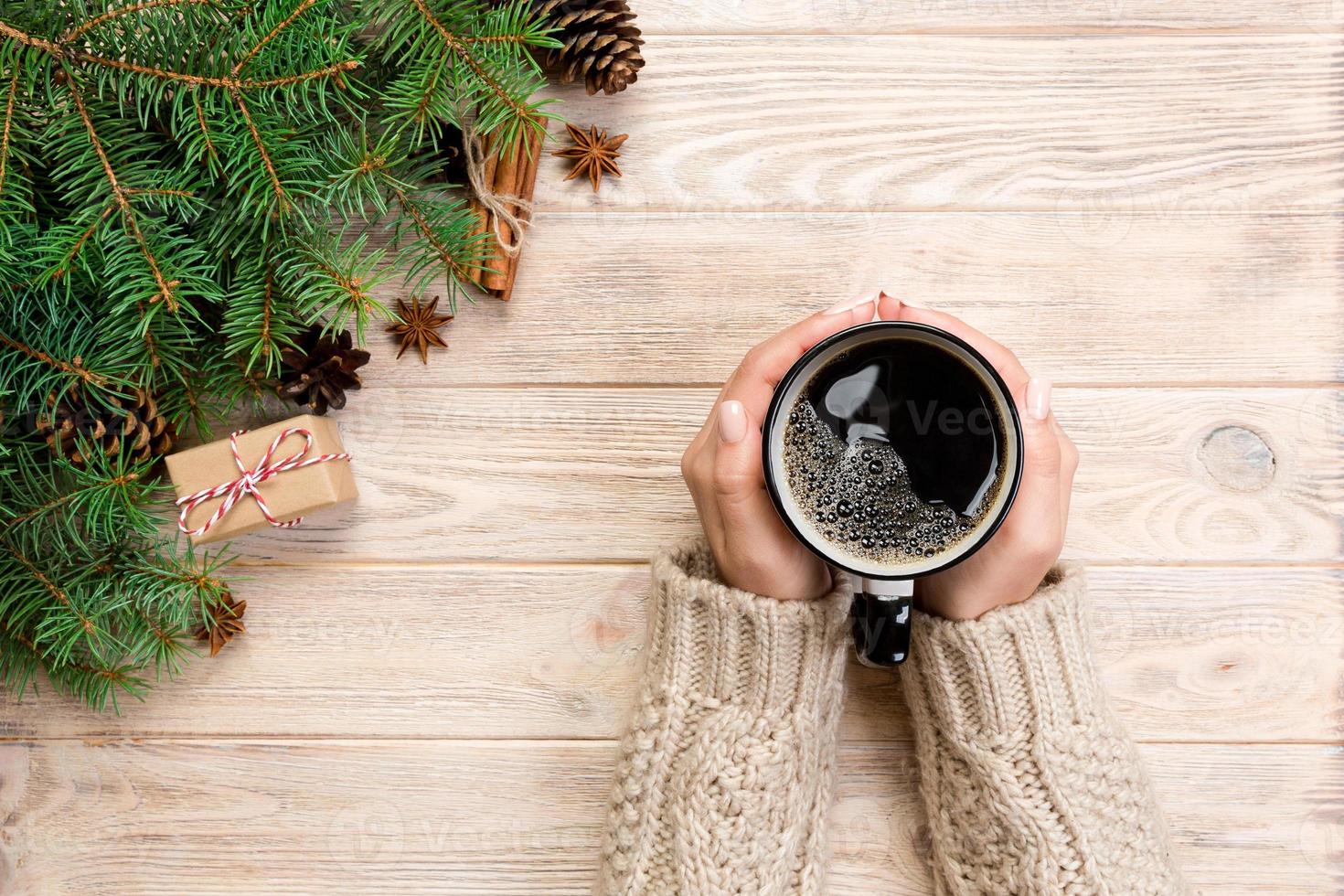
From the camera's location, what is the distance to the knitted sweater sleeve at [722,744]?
2.64 ft

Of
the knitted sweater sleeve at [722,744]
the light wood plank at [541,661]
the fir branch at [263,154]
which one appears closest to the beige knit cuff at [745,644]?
the knitted sweater sleeve at [722,744]

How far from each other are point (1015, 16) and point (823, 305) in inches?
14.4

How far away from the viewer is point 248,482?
868 mm

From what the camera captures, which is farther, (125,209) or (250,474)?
(250,474)

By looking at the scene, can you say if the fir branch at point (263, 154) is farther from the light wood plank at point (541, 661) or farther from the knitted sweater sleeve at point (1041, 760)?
the knitted sweater sleeve at point (1041, 760)

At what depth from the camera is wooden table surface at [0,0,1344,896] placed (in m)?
0.92

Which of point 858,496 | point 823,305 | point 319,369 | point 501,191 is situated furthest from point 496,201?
point 858,496

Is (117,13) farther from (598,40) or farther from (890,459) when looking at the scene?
(890,459)

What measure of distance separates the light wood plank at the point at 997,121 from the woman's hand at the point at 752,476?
17cm

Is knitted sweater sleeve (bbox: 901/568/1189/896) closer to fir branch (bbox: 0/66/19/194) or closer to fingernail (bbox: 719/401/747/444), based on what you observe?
fingernail (bbox: 719/401/747/444)

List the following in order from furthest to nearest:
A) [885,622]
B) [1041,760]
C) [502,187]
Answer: [502,187] < [1041,760] < [885,622]

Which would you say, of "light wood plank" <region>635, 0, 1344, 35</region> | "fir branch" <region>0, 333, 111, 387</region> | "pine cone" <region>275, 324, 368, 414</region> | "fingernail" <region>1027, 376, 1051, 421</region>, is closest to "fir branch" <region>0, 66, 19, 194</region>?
"fir branch" <region>0, 333, 111, 387</region>

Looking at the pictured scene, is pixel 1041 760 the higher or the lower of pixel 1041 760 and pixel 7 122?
the lower

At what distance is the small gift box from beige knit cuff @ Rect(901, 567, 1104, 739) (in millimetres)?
619
